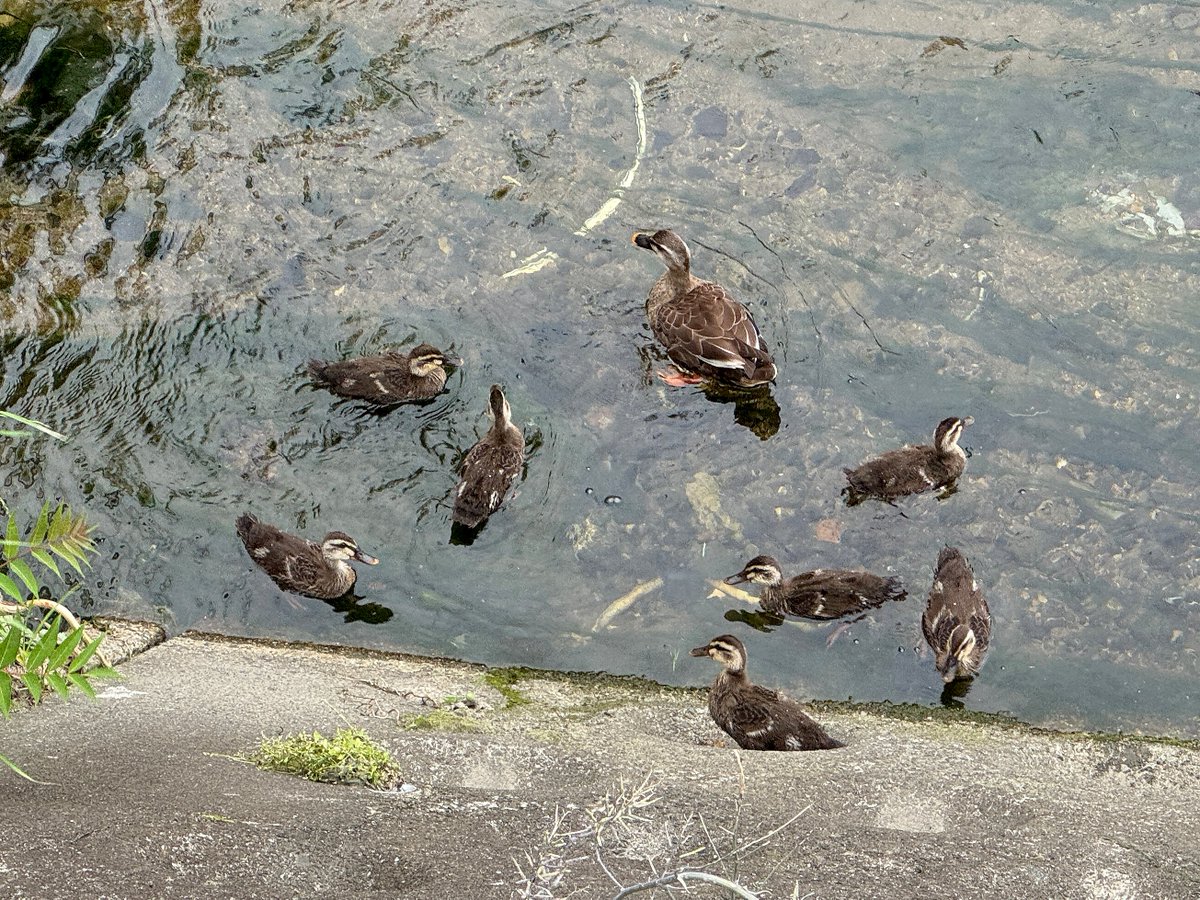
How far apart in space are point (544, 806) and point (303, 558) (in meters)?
2.48

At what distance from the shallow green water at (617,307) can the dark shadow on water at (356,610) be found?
29 mm

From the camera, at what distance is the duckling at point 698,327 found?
6.96 meters

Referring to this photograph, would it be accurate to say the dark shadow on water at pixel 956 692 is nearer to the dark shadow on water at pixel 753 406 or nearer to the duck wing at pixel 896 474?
the duck wing at pixel 896 474

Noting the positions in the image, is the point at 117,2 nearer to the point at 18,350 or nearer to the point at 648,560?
the point at 18,350

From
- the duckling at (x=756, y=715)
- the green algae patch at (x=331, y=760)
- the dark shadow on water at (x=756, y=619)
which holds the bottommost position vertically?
the duckling at (x=756, y=715)

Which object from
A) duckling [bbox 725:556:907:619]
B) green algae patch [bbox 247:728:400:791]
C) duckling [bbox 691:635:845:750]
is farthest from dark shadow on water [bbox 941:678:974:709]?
green algae patch [bbox 247:728:400:791]

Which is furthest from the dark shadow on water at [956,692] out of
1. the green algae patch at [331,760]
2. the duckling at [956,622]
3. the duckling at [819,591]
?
the green algae patch at [331,760]

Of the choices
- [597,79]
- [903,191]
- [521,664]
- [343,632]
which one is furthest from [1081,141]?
[343,632]

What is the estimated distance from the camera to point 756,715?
5477 millimetres

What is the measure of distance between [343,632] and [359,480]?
0.87 metres

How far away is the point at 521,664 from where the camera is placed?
6004mm

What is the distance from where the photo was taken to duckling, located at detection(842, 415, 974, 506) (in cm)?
641

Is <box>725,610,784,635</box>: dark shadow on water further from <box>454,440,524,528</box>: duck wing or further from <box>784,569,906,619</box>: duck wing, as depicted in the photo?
<box>454,440,524,528</box>: duck wing

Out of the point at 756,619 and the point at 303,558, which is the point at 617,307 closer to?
the point at 756,619
